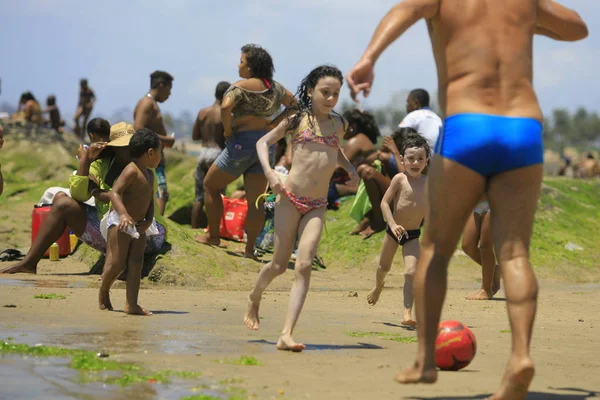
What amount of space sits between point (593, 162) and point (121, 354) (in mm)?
31160

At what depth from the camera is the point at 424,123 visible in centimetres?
1213

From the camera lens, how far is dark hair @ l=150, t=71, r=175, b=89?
12492 millimetres

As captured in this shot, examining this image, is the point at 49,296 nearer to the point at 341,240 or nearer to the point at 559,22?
the point at 559,22

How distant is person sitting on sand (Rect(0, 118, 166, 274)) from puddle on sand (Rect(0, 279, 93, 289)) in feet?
1.86

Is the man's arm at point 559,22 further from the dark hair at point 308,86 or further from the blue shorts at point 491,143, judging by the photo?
the dark hair at point 308,86

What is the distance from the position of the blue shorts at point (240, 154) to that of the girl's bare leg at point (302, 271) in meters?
4.46

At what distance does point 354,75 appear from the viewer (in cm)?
468

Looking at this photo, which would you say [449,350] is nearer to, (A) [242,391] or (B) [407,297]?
(A) [242,391]

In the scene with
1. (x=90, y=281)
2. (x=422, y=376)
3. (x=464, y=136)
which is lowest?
(x=90, y=281)

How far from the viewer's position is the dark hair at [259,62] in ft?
35.6

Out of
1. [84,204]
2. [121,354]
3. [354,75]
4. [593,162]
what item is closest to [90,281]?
[84,204]

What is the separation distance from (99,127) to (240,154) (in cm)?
218

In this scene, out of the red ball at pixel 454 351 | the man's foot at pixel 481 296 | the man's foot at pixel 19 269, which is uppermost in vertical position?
the red ball at pixel 454 351

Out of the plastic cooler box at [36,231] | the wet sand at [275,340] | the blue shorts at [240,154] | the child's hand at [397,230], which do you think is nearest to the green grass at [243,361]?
the wet sand at [275,340]
